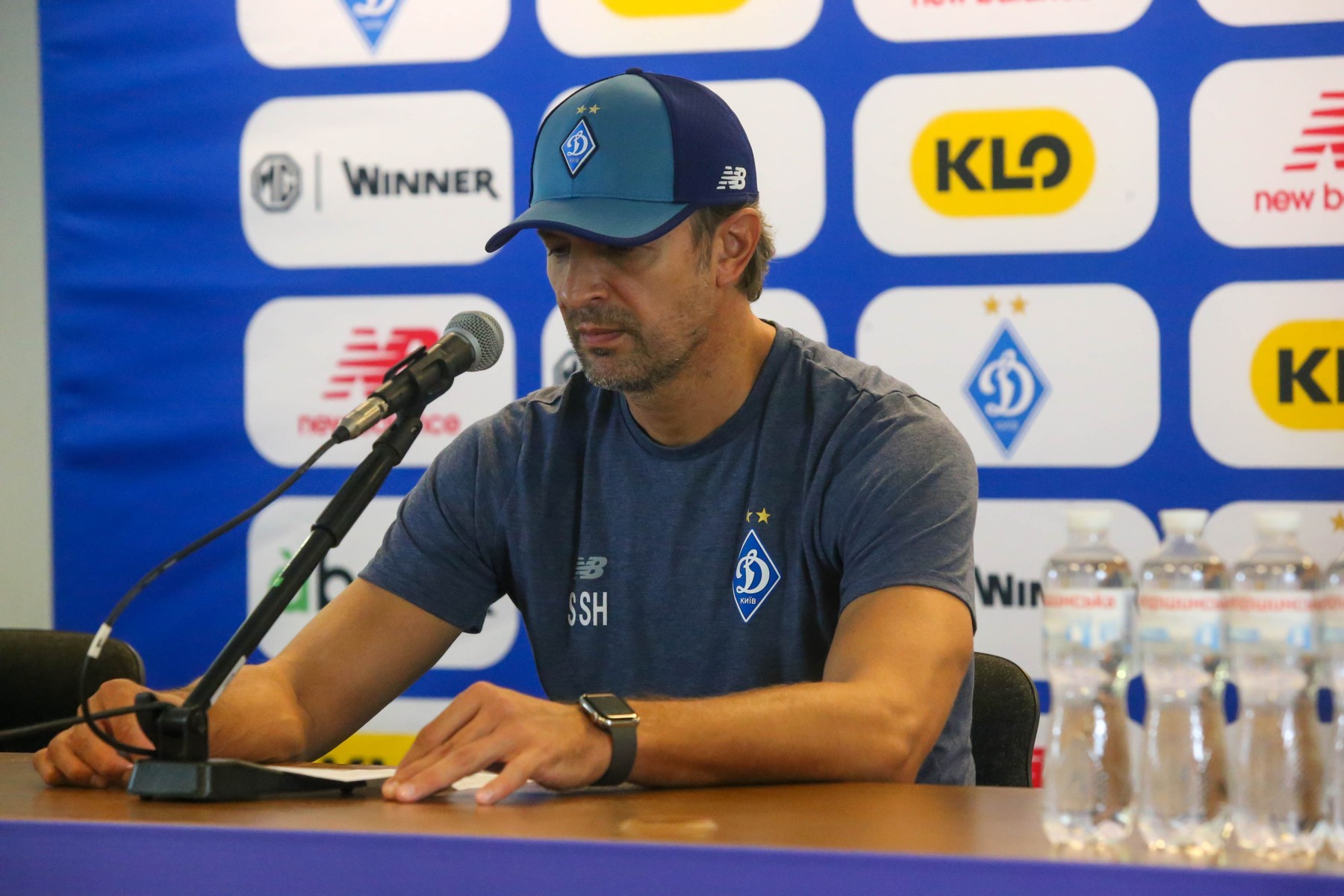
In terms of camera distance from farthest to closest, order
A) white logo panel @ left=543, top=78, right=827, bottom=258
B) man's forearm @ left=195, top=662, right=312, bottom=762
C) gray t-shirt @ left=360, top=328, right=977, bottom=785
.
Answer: white logo panel @ left=543, top=78, right=827, bottom=258 → gray t-shirt @ left=360, top=328, right=977, bottom=785 → man's forearm @ left=195, top=662, right=312, bottom=762

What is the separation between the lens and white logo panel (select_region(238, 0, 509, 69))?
2646 mm

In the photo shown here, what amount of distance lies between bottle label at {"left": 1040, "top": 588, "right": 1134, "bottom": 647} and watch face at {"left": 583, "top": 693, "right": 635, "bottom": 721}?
39cm

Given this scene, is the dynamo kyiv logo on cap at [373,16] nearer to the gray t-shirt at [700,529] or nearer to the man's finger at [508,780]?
the gray t-shirt at [700,529]

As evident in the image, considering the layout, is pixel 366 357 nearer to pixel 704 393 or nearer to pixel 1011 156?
pixel 704 393

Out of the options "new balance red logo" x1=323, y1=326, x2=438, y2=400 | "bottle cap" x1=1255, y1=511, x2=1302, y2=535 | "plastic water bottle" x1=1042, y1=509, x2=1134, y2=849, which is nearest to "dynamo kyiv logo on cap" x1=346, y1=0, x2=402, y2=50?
"new balance red logo" x1=323, y1=326, x2=438, y2=400

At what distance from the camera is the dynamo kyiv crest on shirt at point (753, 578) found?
1592 millimetres

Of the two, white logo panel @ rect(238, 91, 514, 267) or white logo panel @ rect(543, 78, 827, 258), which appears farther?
white logo panel @ rect(238, 91, 514, 267)

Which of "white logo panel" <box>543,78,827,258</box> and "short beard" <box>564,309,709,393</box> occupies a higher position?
"white logo panel" <box>543,78,827,258</box>

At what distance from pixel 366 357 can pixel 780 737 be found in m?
1.70

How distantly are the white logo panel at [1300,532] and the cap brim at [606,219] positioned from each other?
4.12 feet

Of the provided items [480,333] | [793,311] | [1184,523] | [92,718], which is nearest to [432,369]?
[480,333]

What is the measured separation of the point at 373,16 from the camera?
8.80 feet

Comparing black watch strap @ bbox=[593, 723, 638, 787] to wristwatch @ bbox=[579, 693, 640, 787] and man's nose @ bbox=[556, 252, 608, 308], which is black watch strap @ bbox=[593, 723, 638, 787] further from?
man's nose @ bbox=[556, 252, 608, 308]

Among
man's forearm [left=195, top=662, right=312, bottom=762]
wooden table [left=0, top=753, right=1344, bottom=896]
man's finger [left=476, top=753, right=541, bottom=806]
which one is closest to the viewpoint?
wooden table [left=0, top=753, right=1344, bottom=896]
